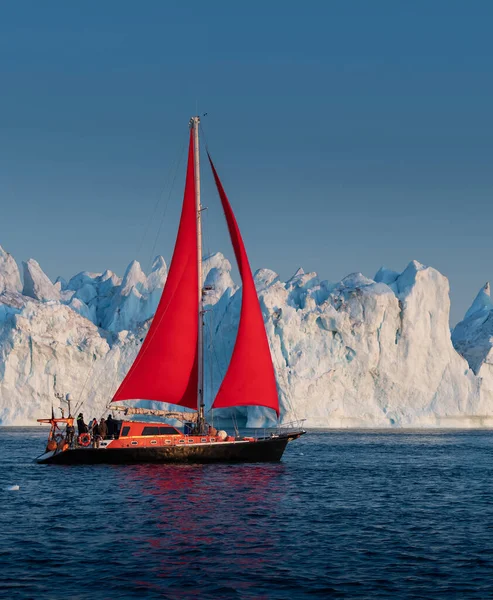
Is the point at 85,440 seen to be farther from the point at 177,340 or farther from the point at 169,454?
the point at 177,340

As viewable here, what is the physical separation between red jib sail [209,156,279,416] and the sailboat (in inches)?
1.6

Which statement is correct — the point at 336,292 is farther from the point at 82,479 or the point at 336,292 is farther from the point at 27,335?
the point at 82,479

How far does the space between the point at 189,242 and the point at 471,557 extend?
2218cm

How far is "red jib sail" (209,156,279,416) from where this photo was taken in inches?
1361

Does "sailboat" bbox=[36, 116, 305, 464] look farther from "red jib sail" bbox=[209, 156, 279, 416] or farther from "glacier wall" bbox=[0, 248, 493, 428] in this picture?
"glacier wall" bbox=[0, 248, 493, 428]

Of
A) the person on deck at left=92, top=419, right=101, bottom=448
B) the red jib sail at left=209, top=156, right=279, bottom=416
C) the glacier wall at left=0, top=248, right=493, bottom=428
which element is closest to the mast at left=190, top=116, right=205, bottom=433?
the red jib sail at left=209, top=156, right=279, bottom=416

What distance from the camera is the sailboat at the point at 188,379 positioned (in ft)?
112

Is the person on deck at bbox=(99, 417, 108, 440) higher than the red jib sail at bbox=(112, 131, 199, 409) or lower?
lower

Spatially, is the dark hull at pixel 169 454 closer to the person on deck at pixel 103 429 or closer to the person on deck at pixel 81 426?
the person on deck at pixel 103 429

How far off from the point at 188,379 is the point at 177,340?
5.70 feet

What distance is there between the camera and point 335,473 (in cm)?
3334

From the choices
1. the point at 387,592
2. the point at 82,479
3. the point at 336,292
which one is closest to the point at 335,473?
the point at 82,479

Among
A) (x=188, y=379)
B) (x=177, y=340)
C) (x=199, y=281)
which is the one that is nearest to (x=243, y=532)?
(x=188, y=379)

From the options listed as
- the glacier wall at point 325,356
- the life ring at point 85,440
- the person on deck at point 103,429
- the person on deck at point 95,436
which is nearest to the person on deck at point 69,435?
the life ring at point 85,440
